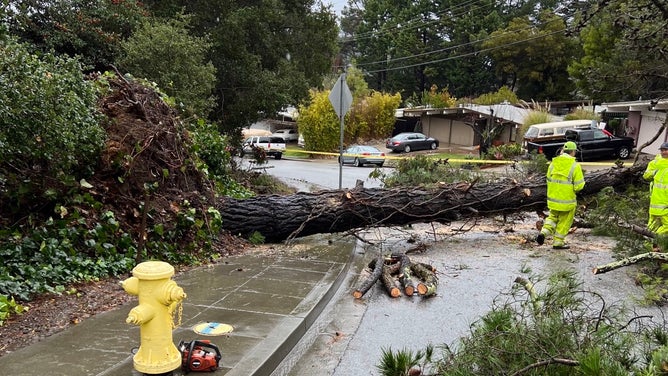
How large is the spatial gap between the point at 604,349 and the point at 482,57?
2360 inches

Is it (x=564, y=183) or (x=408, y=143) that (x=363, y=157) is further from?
(x=564, y=183)

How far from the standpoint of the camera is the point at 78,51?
1225 cm

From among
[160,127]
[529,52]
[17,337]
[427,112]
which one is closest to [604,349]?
[17,337]

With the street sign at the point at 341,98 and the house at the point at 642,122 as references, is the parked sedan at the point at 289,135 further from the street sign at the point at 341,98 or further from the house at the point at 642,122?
the street sign at the point at 341,98

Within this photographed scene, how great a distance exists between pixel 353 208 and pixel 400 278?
81.6 inches

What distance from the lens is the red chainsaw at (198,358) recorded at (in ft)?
11.9

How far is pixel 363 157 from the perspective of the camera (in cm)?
3002

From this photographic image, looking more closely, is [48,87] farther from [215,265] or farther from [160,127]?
[215,265]

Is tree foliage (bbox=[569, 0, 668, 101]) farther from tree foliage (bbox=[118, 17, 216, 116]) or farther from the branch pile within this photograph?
tree foliage (bbox=[118, 17, 216, 116])

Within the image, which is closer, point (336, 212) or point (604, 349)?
point (604, 349)

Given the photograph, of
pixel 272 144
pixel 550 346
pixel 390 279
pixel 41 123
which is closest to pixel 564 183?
pixel 390 279

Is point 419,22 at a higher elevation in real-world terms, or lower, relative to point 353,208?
higher

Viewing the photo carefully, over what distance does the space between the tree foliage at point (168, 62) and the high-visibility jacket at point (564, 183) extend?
290 inches

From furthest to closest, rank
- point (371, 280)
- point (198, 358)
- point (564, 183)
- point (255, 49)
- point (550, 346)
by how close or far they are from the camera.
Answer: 1. point (255, 49)
2. point (564, 183)
3. point (371, 280)
4. point (198, 358)
5. point (550, 346)
